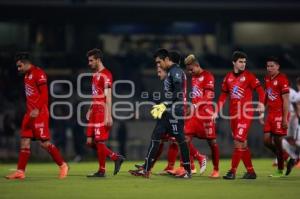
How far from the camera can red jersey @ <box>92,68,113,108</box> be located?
46.9ft

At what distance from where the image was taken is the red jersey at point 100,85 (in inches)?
563

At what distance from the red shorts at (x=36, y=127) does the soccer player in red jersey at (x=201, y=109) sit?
Answer: 2893 mm

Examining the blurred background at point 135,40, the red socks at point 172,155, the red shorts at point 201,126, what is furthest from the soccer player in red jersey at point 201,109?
the blurred background at point 135,40

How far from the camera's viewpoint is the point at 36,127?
14078 mm

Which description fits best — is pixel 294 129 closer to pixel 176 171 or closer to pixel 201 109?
pixel 201 109

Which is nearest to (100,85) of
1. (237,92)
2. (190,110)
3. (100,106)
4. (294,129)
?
(100,106)

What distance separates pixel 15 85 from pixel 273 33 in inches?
713

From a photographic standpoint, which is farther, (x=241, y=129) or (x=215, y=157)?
(x=215, y=157)

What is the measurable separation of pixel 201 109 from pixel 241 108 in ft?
4.37

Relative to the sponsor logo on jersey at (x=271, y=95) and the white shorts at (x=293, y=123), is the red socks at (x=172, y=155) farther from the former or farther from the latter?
the white shorts at (x=293, y=123)

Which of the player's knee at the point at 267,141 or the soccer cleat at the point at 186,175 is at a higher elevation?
the player's knee at the point at 267,141

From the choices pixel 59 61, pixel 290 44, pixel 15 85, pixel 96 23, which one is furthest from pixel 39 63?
pixel 290 44

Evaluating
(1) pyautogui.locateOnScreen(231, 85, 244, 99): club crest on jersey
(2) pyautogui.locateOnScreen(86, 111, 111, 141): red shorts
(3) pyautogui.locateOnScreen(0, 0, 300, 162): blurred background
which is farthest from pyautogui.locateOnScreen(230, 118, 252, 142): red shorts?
(3) pyautogui.locateOnScreen(0, 0, 300, 162): blurred background

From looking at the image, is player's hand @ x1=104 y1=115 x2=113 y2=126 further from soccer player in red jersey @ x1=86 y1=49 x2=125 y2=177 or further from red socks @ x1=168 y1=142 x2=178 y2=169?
red socks @ x1=168 y1=142 x2=178 y2=169
